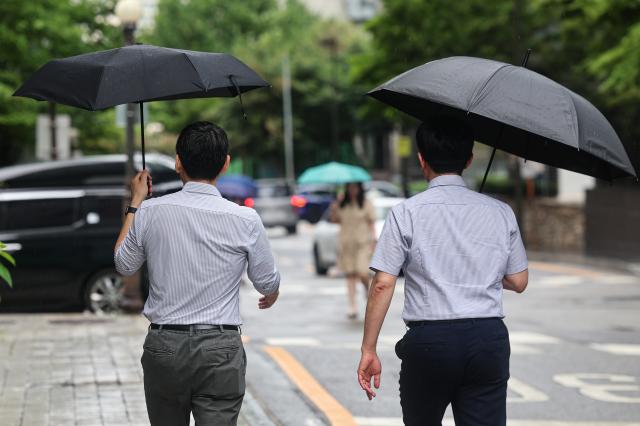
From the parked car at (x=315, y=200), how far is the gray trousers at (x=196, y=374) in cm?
4166

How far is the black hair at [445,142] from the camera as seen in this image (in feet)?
14.8

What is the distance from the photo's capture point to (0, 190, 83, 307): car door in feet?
48.6

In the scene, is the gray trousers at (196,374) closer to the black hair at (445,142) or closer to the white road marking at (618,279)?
the black hair at (445,142)

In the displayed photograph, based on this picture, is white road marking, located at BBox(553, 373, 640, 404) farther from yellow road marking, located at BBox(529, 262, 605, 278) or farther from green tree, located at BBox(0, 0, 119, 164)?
green tree, located at BBox(0, 0, 119, 164)

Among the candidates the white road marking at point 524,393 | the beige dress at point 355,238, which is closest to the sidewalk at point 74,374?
the white road marking at point 524,393

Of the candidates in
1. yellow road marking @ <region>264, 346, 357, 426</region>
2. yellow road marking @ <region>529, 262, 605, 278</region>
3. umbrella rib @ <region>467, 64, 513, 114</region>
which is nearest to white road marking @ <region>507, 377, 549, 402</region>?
yellow road marking @ <region>264, 346, 357, 426</region>

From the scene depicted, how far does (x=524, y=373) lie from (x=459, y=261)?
612cm

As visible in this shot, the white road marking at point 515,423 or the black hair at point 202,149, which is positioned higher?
the black hair at point 202,149

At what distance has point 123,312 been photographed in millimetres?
15016

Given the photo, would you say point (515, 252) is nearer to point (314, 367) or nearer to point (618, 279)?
point (314, 367)

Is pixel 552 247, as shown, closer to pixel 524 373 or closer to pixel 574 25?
pixel 574 25

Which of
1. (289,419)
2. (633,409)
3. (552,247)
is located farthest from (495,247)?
(552,247)

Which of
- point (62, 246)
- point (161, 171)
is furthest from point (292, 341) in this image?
point (161, 171)

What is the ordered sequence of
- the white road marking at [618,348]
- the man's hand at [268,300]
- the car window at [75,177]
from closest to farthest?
the man's hand at [268,300] → the white road marking at [618,348] → the car window at [75,177]
